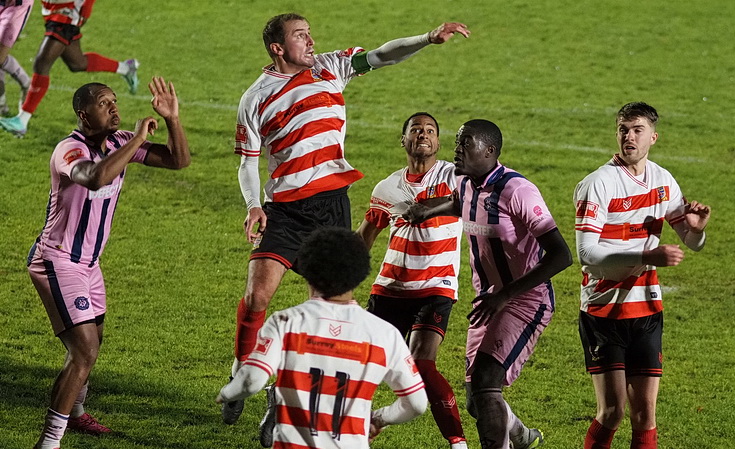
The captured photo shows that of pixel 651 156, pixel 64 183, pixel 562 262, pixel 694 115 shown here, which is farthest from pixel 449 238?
pixel 694 115

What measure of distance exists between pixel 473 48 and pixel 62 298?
13837 millimetres

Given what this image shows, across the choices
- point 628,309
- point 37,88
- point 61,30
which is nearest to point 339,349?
point 628,309

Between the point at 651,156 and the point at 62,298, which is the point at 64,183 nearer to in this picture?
the point at 62,298

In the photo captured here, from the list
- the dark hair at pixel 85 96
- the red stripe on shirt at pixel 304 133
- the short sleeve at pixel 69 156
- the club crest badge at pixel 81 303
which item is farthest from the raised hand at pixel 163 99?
the club crest badge at pixel 81 303

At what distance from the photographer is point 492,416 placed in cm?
586

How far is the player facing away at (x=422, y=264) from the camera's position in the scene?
248 inches

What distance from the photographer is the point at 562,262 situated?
550 centimetres

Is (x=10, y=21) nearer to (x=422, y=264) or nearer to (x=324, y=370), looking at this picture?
(x=422, y=264)

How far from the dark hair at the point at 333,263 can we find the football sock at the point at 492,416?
1908 millimetres

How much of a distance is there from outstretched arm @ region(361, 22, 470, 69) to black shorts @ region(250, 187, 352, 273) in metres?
0.91

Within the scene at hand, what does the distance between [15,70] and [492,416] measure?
30.6 feet

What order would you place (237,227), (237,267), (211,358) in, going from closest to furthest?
(211,358), (237,267), (237,227)

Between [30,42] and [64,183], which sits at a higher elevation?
[30,42]

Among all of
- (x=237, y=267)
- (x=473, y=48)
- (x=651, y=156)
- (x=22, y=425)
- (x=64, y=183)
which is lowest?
(x=22, y=425)
